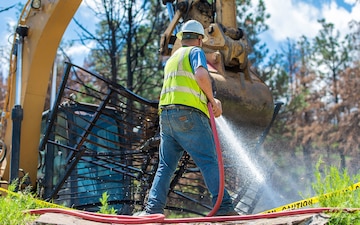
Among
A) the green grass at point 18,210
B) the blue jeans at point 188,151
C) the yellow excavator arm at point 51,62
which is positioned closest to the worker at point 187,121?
the blue jeans at point 188,151

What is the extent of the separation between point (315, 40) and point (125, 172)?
786 inches

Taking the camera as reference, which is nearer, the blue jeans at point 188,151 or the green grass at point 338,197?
the green grass at point 338,197

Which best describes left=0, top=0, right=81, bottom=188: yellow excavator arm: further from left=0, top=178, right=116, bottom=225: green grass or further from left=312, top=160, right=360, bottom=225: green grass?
left=312, top=160, right=360, bottom=225: green grass

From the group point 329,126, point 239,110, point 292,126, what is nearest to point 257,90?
point 239,110

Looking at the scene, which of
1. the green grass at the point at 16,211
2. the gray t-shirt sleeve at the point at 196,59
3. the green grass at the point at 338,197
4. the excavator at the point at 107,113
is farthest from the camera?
the excavator at the point at 107,113

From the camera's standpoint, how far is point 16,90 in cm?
632

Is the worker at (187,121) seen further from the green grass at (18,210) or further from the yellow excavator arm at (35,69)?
the yellow excavator arm at (35,69)

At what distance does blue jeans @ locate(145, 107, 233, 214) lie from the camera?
3650 mm

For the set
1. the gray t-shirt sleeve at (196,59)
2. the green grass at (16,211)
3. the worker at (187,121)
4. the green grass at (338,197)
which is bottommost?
the green grass at (16,211)

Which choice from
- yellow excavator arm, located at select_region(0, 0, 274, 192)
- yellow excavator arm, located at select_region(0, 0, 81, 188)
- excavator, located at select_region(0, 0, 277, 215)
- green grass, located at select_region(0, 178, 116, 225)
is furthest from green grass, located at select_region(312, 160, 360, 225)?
yellow excavator arm, located at select_region(0, 0, 81, 188)

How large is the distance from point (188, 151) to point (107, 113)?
111 inches

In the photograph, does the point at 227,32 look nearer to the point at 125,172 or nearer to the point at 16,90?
the point at 125,172

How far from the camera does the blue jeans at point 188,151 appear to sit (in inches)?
144

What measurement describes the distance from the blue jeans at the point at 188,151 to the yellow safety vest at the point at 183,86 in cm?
6
